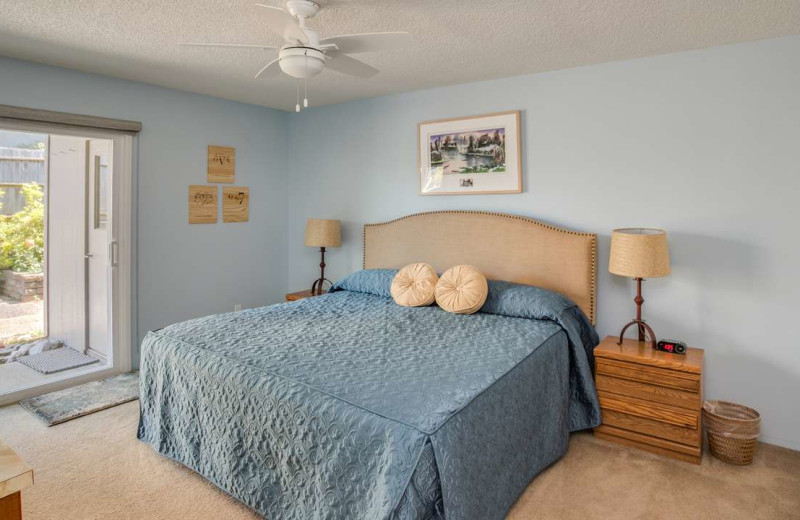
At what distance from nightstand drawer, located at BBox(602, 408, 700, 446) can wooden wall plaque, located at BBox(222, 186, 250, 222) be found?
3.52 metres

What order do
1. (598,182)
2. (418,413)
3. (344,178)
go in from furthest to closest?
(344,178) → (598,182) → (418,413)

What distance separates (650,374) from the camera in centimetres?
262

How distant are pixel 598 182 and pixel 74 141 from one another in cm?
439

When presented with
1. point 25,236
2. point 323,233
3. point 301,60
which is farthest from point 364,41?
point 25,236

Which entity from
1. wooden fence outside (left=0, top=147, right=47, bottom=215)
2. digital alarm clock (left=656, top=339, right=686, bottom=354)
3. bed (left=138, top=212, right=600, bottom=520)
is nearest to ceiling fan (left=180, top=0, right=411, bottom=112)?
bed (left=138, top=212, right=600, bottom=520)

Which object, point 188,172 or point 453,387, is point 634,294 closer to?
point 453,387

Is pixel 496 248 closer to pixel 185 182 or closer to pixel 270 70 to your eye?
pixel 270 70

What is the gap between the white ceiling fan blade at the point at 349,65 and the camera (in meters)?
2.33

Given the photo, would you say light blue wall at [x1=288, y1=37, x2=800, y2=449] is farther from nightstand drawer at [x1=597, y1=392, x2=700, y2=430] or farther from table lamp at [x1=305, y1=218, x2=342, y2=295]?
table lamp at [x1=305, y1=218, x2=342, y2=295]

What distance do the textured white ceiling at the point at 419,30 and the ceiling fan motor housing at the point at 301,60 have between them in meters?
0.25

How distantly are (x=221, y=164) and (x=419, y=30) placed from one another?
98.8 inches

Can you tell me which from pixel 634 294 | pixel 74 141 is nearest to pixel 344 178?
pixel 74 141

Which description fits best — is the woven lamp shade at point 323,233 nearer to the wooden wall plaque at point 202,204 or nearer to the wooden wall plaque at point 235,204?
the wooden wall plaque at point 235,204

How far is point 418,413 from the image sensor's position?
1.71 meters
